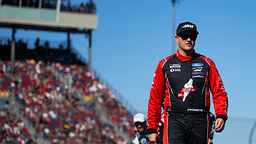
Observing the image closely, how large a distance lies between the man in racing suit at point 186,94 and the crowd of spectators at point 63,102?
18.4 m

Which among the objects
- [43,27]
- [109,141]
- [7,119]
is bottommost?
[109,141]

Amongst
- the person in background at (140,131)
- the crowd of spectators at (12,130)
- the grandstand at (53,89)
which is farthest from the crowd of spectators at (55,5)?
the person in background at (140,131)

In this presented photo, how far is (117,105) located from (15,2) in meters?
13.0

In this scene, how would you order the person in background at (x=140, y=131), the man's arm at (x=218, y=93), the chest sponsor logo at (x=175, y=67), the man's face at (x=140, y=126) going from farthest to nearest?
the man's face at (x=140, y=126) < the person in background at (x=140, y=131) < the chest sponsor logo at (x=175, y=67) < the man's arm at (x=218, y=93)

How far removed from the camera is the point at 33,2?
34969 mm

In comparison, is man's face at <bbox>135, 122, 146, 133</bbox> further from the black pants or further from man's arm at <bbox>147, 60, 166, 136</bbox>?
the black pants

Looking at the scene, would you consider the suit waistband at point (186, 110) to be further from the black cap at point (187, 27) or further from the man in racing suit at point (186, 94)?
the black cap at point (187, 27)

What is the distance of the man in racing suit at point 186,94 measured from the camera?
4.73 m

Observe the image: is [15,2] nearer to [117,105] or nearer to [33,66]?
[33,66]

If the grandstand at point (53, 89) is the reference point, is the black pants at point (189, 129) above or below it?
above

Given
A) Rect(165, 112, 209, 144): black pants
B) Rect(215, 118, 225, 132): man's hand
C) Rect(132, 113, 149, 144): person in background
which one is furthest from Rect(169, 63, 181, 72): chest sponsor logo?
Rect(132, 113, 149, 144): person in background

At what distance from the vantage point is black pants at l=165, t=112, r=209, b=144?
15.5 feet

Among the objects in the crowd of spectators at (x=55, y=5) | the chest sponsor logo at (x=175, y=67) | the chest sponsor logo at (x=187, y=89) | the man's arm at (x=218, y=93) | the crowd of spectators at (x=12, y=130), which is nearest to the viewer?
the man's arm at (x=218, y=93)

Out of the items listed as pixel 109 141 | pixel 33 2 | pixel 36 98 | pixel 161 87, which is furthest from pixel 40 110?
pixel 161 87
